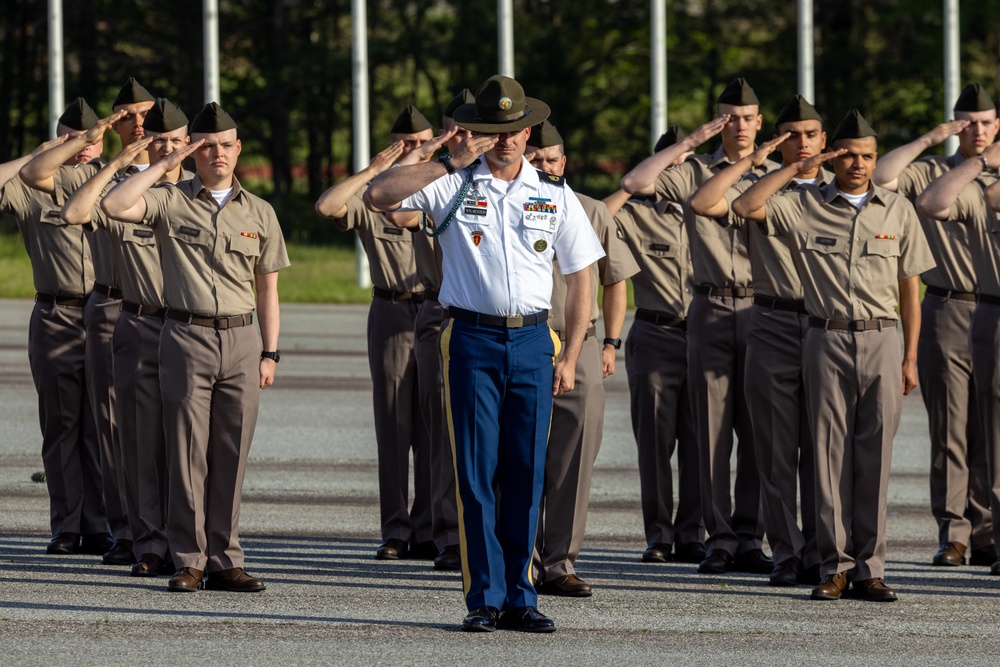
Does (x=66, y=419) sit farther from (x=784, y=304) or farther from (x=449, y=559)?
(x=784, y=304)

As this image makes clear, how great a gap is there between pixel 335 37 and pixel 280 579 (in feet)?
139

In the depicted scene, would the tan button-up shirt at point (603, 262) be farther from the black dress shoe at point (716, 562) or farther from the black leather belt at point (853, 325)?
the black dress shoe at point (716, 562)

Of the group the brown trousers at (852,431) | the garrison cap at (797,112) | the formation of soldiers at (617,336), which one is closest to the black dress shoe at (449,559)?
the formation of soldiers at (617,336)

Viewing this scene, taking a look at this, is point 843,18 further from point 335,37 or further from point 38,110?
point 38,110

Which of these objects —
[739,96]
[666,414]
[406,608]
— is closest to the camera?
[406,608]

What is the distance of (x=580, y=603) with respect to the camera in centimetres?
819

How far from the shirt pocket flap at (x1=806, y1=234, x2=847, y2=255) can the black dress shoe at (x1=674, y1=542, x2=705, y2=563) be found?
6.63 ft

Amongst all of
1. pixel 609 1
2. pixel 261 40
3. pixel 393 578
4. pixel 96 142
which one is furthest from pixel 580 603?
pixel 261 40

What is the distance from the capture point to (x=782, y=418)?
9016mm

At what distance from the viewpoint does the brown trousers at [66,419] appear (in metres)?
9.60

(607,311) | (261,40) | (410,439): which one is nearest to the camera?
(607,311)

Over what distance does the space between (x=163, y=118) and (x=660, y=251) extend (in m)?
2.89

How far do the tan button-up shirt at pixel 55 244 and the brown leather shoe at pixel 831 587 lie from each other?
425 centimetres

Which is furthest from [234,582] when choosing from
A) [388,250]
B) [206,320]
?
[388,250]
